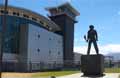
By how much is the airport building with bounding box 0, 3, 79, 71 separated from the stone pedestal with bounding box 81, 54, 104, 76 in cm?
3668

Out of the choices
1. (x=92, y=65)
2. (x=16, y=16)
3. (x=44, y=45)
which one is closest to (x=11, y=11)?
(x=16, y=16)

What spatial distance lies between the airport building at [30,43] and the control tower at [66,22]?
0.91m

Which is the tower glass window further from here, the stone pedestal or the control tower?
the stone pedestal

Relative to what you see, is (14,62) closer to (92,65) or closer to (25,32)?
(25,32)

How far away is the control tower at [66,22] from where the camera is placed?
288 ft

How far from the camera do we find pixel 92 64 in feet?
72.0

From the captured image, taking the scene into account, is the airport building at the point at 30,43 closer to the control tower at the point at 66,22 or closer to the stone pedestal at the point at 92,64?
the control tower at the point at 66,22

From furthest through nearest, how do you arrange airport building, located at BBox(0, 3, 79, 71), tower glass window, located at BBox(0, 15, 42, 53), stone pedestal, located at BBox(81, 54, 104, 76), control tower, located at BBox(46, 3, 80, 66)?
control tower, located at BBox(46, 3, 80, 66), tower glass window, located at BBox(0, 15, 42, 53), airport building, located at BBox(0, 3, 79, 71), stone pedestal, located at BBox(81, 54, 104, 76)

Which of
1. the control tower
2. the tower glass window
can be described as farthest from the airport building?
the control tower

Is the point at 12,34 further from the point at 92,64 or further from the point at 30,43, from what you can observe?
the point at 92,64

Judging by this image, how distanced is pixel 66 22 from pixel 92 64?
67.6 metres

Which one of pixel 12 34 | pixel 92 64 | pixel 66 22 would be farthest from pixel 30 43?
pixel 92 64

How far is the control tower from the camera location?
8782cm

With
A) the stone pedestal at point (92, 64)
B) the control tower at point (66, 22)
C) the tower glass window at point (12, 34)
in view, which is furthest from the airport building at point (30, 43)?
the stone pedestal at point (92, 64)
